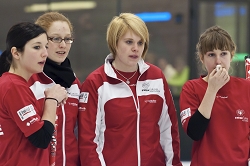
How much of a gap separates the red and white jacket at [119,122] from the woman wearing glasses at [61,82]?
7 cm

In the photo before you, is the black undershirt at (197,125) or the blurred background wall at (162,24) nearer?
the black undershirt at (197,125)

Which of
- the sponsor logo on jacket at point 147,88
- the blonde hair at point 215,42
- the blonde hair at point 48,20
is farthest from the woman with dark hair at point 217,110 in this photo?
the blonde hair at point 48,20

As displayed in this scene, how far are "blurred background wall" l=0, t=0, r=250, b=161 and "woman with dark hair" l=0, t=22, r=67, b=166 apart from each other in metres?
4.62

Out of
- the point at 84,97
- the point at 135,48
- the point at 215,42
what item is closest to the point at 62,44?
the point at 84,97

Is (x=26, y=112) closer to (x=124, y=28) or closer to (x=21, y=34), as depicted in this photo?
(x=21, y=34)

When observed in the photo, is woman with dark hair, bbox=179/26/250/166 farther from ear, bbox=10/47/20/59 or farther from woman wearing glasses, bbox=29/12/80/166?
ear, bbox=10/47/20/59

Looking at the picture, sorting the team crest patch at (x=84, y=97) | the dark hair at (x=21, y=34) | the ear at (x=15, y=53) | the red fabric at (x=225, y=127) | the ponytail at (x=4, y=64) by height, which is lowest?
the red fabric at (x=225, y=127)

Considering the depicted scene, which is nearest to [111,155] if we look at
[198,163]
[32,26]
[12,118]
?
[198,163]

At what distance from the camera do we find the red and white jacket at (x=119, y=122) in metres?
3.75

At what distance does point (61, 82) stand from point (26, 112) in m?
0.60

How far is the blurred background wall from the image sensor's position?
26.2 ft

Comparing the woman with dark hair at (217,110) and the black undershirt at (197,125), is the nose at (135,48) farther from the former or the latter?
the black undershirt at (197,125)

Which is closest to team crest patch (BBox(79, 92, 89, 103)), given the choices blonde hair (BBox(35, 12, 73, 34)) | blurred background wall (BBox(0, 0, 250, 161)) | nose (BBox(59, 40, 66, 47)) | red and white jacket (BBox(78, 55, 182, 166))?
red and white jacket (BBox(78, 55, 182, 166))

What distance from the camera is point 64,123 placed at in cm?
372
